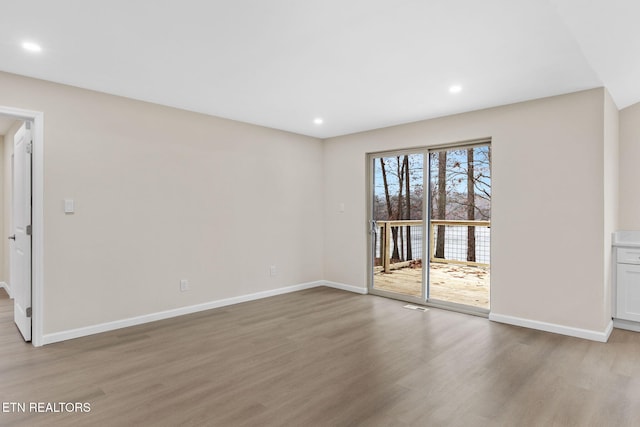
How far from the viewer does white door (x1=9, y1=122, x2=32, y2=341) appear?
3201 millimetres

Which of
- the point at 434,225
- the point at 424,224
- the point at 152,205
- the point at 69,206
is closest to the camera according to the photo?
the point at 69,206

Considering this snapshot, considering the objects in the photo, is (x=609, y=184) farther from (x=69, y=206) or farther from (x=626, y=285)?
(x=69, y=206)

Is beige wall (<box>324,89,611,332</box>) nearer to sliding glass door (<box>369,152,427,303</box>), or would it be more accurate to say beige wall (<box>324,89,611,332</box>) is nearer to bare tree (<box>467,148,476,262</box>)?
bare tree (<box>467,148,476,262</box>)

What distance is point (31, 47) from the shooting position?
8.40 feet

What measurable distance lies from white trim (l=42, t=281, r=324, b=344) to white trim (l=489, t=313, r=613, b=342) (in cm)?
280

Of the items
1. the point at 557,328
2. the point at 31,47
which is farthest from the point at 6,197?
the point at 557,328

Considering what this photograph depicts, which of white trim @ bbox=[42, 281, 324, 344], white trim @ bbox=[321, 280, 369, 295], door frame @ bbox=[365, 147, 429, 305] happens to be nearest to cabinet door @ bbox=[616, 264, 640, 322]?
door frame @ bbox=[365, 147, 429, 305]

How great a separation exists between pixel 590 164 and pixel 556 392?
2.15 metres

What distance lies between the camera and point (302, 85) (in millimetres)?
3340

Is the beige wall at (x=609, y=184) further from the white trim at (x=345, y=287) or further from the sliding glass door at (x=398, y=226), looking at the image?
the white trim at (x=345, y=287)

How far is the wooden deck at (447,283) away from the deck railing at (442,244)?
13 centimetres

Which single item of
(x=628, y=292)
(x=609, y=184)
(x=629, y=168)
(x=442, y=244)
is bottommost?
(x=628, y=292)

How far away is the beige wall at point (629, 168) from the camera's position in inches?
153

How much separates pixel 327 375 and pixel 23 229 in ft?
10.2
